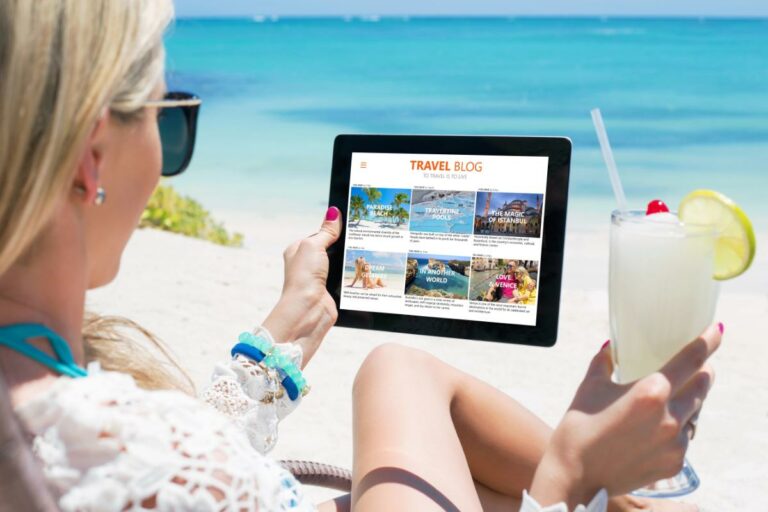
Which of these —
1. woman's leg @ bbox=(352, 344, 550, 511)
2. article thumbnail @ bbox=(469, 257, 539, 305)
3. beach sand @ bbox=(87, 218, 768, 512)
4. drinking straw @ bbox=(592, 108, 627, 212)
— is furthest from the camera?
beach sand @ bbox=(87, 218, 768, 512)

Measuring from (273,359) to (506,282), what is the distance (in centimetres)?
59

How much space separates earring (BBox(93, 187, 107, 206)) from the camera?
1.12m

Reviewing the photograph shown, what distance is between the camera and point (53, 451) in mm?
996

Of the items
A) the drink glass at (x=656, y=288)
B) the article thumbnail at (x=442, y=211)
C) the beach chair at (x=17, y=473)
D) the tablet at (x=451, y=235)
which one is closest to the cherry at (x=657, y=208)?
the drink glass at (x=656, y=288)

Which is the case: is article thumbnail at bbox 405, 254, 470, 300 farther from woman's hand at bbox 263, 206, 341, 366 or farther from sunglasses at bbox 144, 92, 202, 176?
sunglasses at bbox 144, 92, 202, 176

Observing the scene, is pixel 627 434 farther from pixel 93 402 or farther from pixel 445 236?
pixel 445 236

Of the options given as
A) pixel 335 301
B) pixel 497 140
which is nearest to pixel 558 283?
pixel 497 140

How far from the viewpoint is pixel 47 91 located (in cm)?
98

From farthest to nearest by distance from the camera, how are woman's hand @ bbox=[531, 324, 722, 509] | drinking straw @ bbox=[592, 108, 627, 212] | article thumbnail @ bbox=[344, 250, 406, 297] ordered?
article thumbnail @ bbox=[344, 250, 406, 297] → drinking straw @ bbox=[592, 108, 627, 212] → woman's hand @ bbox=[531, 324, 722, 509]

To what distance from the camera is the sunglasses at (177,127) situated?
1.31 m

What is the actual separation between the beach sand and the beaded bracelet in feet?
4.14

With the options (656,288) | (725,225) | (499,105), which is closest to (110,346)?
(656,288)

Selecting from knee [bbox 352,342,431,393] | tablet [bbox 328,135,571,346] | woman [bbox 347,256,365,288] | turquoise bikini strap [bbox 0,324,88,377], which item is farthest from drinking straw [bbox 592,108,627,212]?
turquoise bikini strap [bbox 0,324,88,377]

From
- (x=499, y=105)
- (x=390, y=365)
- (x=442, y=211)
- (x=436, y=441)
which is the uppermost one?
(x=499, y=105)
